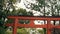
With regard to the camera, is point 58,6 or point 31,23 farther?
point 58,6

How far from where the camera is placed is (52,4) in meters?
6.90

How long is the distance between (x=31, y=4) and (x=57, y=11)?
124 centimetres

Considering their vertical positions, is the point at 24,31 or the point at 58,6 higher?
the point at 58,6

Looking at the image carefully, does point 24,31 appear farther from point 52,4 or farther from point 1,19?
point 1,19

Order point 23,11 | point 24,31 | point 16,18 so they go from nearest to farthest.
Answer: point 16,18, point 23,11, point 24,31

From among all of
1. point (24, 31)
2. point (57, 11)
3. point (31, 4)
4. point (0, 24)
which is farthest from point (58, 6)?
point (0, 24)

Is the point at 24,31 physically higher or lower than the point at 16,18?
lower

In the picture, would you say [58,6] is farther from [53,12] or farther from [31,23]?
[31,23]

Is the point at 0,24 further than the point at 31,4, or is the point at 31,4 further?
the point at 31,4

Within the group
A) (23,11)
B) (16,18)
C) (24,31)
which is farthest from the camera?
(24,31)

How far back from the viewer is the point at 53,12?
6.83 meters

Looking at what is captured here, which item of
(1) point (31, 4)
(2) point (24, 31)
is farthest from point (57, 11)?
(2) point (24, 31)

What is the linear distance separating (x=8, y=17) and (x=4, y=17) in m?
0.14

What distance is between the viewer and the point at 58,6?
681 centimetres
